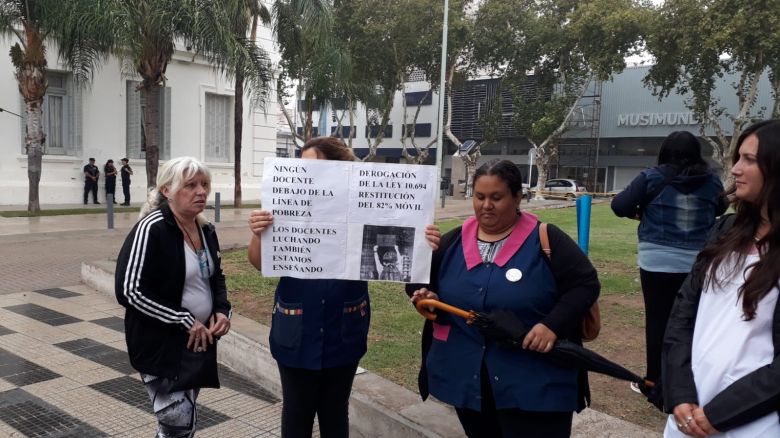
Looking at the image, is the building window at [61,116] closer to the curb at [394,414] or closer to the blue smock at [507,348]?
the curb at [394,414]

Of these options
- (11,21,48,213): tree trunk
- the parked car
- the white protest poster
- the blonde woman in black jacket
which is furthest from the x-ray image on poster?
the parked car

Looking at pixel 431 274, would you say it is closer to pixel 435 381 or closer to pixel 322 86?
pixel 435 381

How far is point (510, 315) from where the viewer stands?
221 centimetres

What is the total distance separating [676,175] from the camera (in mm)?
3768

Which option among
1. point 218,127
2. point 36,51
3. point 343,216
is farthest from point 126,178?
point 343,216

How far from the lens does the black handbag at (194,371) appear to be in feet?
8.79

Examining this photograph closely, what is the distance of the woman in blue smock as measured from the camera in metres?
2.22

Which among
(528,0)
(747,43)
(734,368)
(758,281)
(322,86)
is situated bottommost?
(734,368)

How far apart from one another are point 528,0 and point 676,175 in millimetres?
29787

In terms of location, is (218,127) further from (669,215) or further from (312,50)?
(669,215)

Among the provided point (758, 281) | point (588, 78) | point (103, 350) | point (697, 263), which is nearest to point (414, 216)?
point (697, 263)

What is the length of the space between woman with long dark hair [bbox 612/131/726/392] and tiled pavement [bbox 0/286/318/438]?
102 inches

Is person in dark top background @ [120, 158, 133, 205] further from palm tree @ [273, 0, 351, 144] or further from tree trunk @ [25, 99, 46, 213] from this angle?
palm tree @ [273, 0, 351, 144]

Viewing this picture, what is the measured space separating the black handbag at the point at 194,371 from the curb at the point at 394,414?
1.25m
